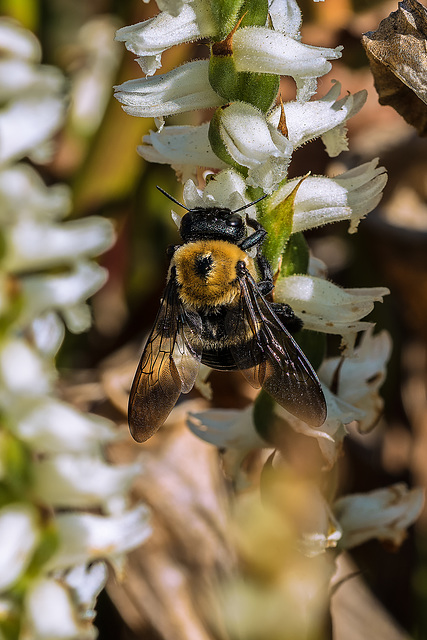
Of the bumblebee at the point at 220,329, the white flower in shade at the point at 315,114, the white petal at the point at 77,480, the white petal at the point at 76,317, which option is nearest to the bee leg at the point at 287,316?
the bumblebee at the point at 220,329

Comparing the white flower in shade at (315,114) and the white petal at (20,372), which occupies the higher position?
the white petal at (20,372)

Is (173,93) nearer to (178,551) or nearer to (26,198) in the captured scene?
(26,198)

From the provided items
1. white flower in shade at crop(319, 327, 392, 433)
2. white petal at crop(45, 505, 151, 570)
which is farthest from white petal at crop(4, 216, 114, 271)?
white flower in shade at crop(319, 327, 392, 433)

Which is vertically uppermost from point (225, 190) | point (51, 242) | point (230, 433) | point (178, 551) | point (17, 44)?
point (17, 44)

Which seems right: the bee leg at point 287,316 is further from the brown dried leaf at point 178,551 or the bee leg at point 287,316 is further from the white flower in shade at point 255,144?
the brown dried leaf at point 178,551

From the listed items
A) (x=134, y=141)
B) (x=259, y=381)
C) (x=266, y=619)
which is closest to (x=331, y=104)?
(x=259, y=381)

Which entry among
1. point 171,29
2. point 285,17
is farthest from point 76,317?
point 285,17

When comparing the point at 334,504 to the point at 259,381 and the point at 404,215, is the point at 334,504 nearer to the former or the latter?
the point at 259,381
